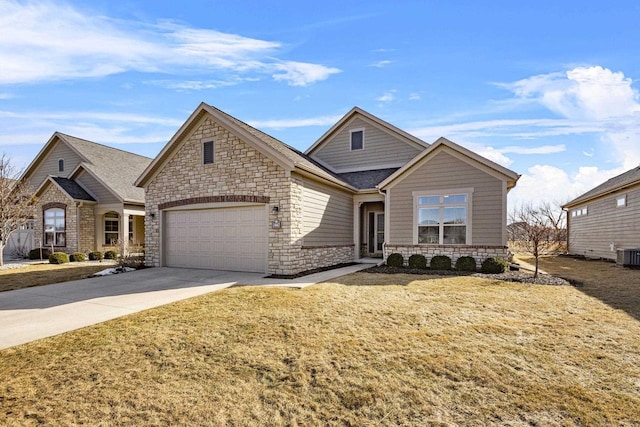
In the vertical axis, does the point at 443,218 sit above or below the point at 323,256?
above

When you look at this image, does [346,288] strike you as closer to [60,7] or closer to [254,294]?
[254,294]

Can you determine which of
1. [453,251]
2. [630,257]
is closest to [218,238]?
[453,251]

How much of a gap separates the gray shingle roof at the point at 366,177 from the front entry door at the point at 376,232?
2082 millimetres

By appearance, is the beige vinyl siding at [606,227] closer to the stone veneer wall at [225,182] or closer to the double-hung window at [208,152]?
the stone veneer wall at [225,182]

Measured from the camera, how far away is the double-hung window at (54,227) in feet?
63.9

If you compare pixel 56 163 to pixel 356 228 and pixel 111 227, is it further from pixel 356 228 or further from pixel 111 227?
pixel 356 228

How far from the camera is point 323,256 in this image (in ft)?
43.0

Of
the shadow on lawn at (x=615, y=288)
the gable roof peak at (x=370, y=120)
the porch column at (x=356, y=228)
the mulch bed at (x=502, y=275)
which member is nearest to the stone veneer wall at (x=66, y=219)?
the gable roof peak at (x=370, y=120)

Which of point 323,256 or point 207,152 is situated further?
point 323,256

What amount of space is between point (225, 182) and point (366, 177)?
763 cm

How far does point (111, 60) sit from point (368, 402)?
13.0 m

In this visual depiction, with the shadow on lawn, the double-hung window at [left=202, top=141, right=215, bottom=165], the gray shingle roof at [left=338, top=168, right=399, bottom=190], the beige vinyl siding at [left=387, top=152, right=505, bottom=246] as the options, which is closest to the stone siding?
the double-hung window at [left=202, top=141, right=215, bottom=165]

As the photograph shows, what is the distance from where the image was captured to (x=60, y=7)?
8.78m

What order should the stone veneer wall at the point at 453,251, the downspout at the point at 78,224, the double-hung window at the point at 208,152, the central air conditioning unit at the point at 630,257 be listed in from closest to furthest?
the stone veneer wall at the point at 453,251 < the double-hung window at the point at 208,152 < the central air conditioning unit at the point at 630,257 < the downspout at the point at 78,224
